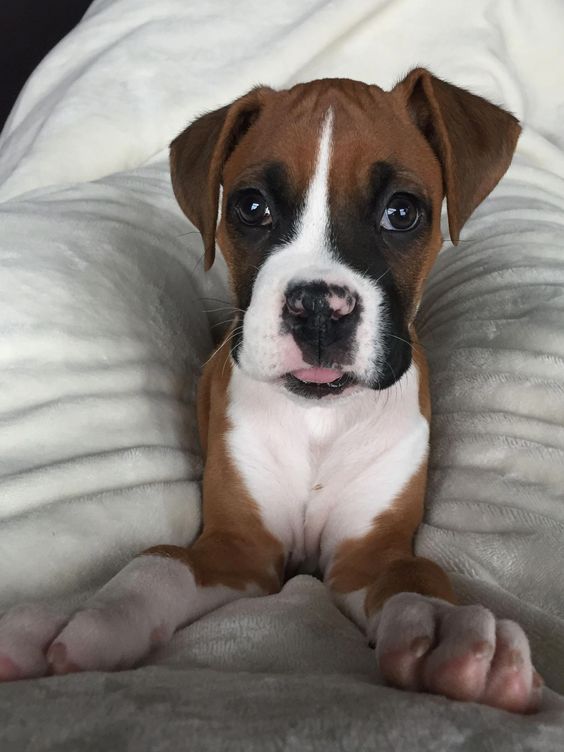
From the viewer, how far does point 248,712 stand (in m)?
1.08

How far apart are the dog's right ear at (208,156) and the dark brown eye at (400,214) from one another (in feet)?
1.69

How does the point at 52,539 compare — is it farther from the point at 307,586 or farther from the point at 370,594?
the point at 370,594

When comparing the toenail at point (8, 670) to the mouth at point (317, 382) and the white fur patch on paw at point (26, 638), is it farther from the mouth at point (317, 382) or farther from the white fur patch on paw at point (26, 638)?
the mouth at point (317, 382)

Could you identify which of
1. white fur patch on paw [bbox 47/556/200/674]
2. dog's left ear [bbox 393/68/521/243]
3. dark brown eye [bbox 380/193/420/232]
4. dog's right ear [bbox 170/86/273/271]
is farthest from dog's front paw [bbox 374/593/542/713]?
dog's right ear [bbox 170/86/273/271]

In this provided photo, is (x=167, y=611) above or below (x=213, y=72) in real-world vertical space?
below

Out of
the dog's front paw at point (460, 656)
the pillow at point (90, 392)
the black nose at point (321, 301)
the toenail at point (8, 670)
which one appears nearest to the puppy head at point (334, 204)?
the black nose at point (321, 301)

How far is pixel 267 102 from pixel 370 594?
1453 mm

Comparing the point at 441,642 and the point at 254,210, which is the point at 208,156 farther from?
the point at 441,642

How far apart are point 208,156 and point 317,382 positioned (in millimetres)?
806

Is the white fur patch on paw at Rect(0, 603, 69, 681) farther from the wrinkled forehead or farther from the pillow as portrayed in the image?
the wrinkled forehead

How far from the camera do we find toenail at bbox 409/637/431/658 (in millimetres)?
1278

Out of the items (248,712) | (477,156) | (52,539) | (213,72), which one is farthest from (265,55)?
(248,712)

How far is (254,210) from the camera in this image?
6.79ft

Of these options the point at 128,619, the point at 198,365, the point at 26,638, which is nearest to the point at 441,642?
the point at 128,619
